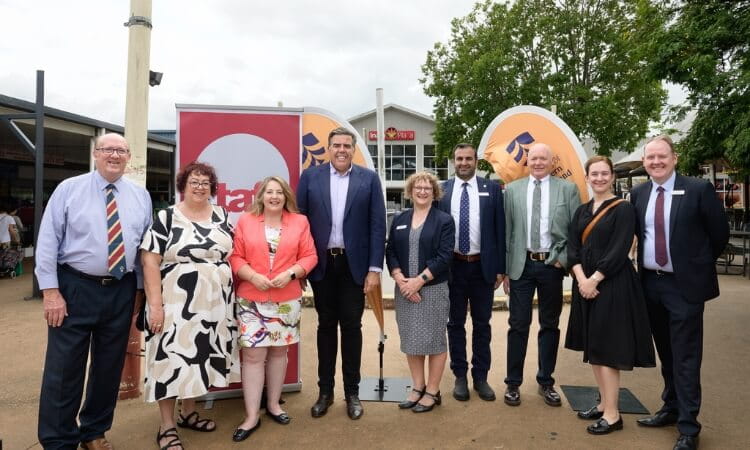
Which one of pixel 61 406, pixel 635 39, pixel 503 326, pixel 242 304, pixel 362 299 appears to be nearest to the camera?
pixel 61 406

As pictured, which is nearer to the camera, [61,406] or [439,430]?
[61,406]

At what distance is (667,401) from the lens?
11.2ft

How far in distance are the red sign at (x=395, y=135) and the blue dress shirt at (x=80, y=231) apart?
32.4m

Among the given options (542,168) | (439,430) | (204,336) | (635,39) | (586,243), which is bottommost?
(439,430)

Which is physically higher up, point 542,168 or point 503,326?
point 542,168

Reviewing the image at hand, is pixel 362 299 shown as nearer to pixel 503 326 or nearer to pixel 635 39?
pixel 503 326

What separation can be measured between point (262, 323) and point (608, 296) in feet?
7.45

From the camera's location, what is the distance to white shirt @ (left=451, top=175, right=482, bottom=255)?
3807 millimetres

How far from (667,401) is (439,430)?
63.1 inches

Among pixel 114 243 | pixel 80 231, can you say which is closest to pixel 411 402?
pixel 114 243

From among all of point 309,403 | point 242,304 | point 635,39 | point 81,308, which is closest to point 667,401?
point 309,403

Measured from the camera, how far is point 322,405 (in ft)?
11.7

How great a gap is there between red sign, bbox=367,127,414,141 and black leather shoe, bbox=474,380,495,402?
31.6 m

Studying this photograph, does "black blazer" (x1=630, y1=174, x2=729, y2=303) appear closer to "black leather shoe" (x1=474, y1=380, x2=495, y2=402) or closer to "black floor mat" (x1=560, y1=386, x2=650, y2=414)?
"black floor mat" (x1=560, y1=386, x2=650, y2=414)
